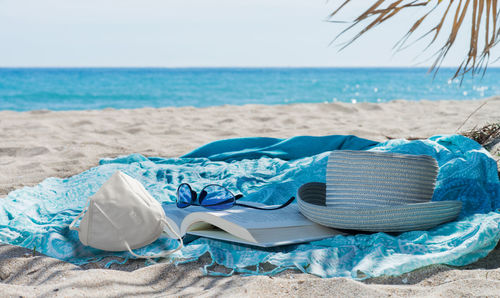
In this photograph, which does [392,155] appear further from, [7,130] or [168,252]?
[7,130]

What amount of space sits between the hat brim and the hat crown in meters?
0.06

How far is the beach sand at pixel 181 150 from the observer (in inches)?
58.5

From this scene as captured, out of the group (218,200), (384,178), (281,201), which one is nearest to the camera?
(384,178)

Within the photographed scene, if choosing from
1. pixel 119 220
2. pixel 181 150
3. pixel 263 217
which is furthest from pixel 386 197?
pixel 181 150

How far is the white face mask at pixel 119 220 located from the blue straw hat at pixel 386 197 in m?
0.64

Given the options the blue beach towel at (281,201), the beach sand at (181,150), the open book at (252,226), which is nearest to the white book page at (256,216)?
the open book at (252,226)

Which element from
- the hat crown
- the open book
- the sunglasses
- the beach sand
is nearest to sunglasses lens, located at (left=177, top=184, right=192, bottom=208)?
the sunglasses

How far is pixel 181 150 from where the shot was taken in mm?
4152

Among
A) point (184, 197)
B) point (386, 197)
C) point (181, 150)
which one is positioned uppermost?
point (386, 197)

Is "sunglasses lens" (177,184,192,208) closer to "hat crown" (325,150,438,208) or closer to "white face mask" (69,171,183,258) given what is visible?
"white face mask" (69,171,183,258)

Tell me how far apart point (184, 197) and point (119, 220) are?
489 mm

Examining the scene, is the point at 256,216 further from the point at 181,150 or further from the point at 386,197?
the point at 181,150

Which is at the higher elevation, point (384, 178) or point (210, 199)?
point (384, 178)

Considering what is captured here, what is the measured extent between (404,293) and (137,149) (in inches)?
124
